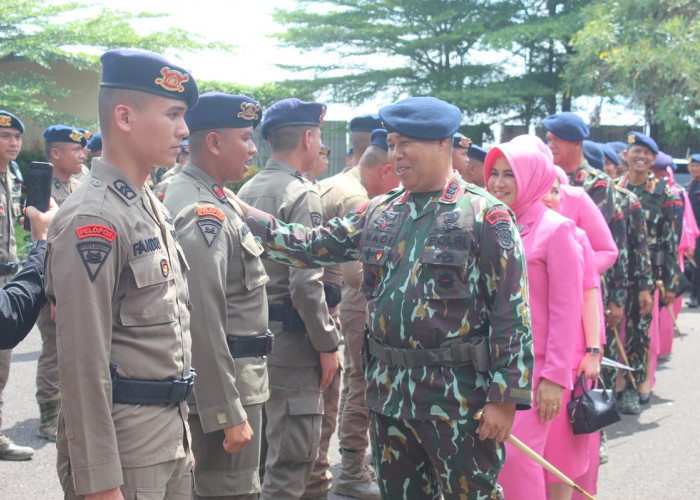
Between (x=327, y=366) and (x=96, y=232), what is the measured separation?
6.81ft

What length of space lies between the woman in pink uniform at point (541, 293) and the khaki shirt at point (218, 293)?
4.00ft

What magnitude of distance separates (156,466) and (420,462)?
1148mm

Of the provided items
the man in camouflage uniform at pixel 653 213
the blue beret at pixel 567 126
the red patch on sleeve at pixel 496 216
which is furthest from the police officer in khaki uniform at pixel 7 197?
the man in camouflage uniform at pixel 653 213

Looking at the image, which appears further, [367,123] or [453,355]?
[367,123]

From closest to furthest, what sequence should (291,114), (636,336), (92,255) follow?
1. (92,255)
2. (291,114)
3. (636,336)

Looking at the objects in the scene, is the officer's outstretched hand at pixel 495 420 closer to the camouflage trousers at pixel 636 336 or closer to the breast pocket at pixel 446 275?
the breast pocket at pixel 446 275

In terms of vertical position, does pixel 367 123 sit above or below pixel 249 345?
above

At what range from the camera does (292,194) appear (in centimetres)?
398

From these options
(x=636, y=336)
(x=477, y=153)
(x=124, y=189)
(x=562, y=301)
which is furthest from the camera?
(x=636, y=336)

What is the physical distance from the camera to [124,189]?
238cm

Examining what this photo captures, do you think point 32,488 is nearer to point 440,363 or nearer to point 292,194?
point 292,194

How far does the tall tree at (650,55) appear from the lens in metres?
14.0

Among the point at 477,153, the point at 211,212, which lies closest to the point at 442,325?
the point at 211,212

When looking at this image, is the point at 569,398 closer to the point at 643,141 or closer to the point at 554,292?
the point at 554,292
